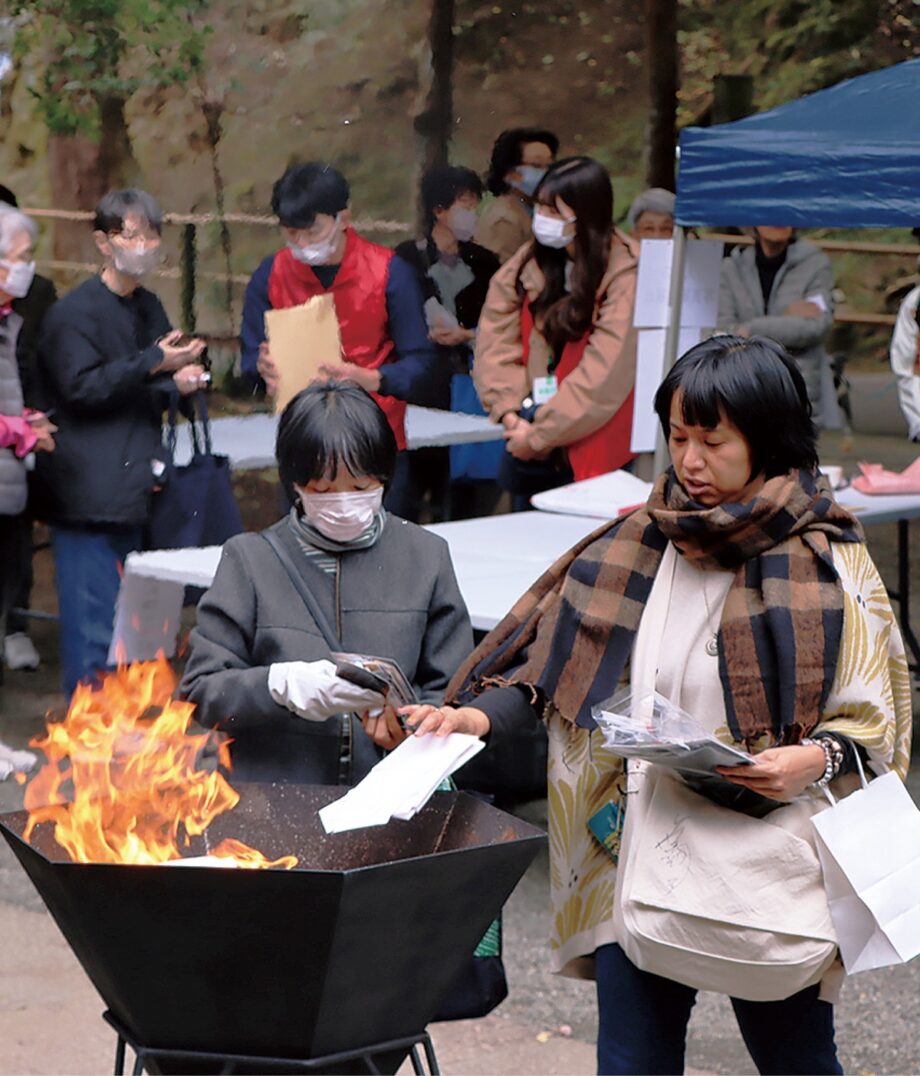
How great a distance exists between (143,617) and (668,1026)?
10.1 ft

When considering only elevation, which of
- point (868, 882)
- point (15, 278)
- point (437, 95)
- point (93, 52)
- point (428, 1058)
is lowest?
point (428, 1058)

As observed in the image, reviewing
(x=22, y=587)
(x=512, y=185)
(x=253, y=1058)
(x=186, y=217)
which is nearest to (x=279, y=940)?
(x=253, y=1058)

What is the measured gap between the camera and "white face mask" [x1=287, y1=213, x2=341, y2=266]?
6414mm

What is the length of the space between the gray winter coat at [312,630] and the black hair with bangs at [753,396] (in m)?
0.80

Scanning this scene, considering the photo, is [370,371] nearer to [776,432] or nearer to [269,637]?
[269,637]

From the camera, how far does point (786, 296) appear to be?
28.1ft

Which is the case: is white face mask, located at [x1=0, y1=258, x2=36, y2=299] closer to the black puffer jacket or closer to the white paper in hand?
the black puffer jacket

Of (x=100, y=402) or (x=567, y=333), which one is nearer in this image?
(x=100, y=402)

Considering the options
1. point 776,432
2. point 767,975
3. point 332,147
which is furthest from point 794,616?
point 332,147

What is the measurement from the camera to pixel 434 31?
858cm

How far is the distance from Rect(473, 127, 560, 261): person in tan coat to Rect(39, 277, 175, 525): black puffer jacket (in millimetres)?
1432

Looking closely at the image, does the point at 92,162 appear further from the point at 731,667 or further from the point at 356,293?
the point at 731,667

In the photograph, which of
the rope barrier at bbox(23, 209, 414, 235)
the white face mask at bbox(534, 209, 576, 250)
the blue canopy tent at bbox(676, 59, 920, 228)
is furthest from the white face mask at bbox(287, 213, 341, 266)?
the blue canopy tent at bbox(676, 59, 920, 228)

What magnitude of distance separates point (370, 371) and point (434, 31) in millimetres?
2873
